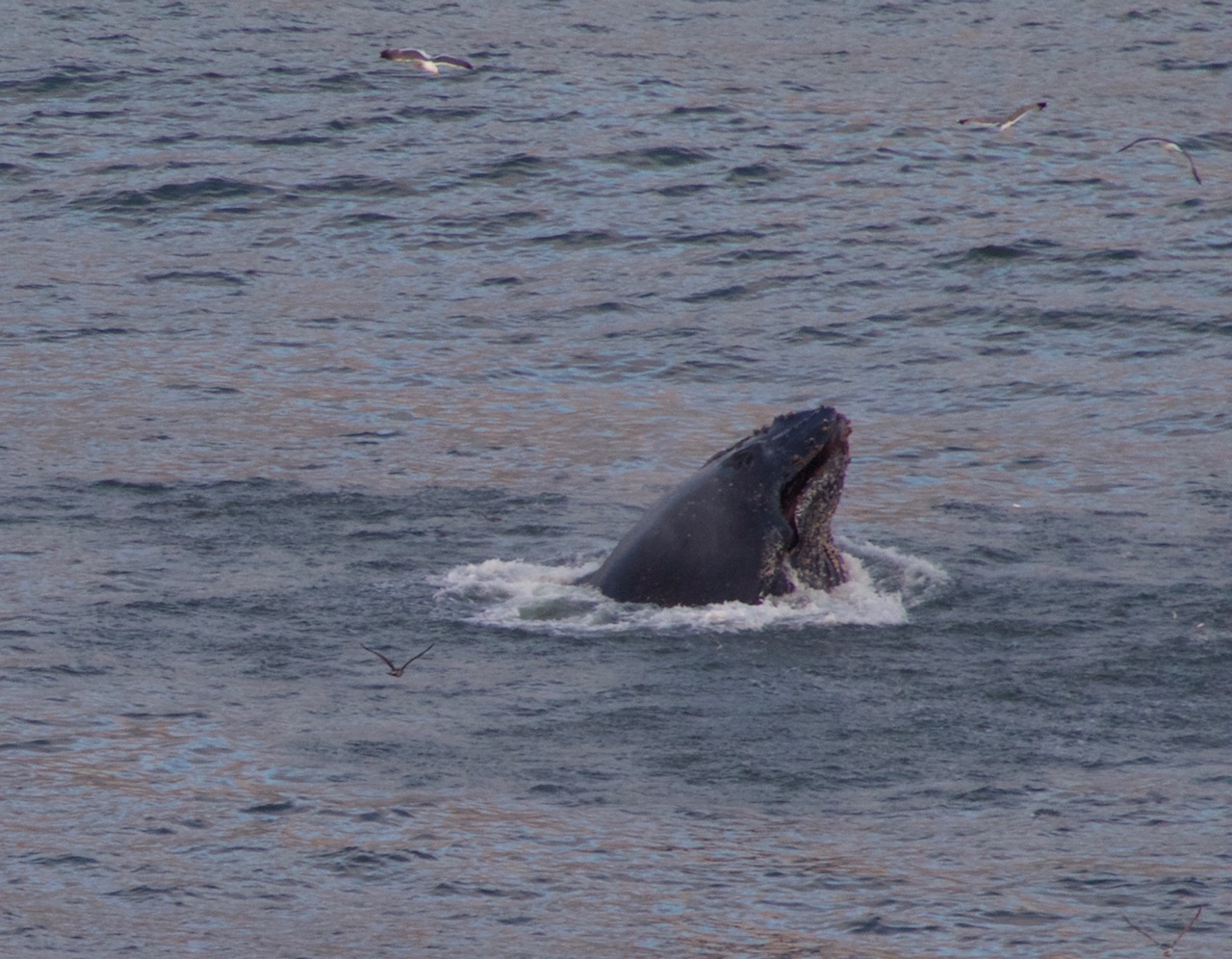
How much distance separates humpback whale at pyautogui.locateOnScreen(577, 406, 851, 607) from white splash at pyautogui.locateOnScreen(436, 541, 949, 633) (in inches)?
4.2

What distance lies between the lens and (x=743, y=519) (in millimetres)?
12188

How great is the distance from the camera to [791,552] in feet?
40.7

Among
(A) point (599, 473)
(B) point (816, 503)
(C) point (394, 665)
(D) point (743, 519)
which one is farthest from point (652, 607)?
(A) point (599, 473)

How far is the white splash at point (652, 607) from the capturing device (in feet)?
39.9

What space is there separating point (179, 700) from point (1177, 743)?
4.68m

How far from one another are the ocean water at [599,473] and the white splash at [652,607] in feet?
0.14

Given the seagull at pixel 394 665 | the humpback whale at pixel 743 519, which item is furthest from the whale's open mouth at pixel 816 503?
the seagull at pixel 394 665

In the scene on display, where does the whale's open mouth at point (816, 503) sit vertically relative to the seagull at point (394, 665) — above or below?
above

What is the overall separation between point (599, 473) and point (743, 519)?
145 inches

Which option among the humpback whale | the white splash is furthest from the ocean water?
the humpback whale

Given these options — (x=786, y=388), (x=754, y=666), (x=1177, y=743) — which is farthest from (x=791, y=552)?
(x=786, y=388)

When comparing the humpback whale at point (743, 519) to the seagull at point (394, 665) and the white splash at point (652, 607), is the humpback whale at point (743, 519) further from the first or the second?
the seagull at point (394, 665)

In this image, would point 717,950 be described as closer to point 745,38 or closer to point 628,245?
point 628,245

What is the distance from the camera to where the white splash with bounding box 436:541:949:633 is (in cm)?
1215
